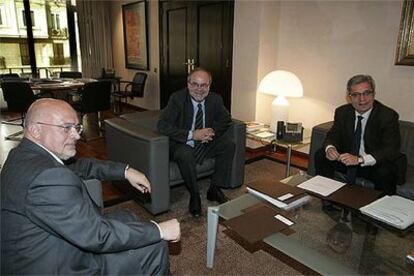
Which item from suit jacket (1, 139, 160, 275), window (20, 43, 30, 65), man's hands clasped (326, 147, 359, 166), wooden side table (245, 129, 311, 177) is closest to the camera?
suit jacket (1, 139, 160, 275)

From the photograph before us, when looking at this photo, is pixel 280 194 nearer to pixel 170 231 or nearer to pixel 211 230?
pixel 211 230

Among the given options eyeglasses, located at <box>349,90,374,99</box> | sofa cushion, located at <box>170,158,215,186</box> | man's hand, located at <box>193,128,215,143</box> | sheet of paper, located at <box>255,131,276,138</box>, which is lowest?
sofa cushion, located at <box>170,158,215,186</box>

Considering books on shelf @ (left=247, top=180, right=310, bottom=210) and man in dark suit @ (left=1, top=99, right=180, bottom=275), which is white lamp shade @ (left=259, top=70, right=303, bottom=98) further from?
man in dark suit @ (left=1, top=99, right=180, bottom=275)

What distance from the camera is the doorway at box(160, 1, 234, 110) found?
13.4 ft

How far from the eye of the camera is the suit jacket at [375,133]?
7.43 feet

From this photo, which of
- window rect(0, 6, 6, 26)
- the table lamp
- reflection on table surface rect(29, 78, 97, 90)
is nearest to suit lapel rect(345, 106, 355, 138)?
the table lamp

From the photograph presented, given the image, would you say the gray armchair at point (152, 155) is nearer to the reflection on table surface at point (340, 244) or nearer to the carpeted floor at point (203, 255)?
the carpeted floor at point (203, 255)

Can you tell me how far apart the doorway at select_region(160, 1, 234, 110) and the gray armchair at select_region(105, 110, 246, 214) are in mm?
1451

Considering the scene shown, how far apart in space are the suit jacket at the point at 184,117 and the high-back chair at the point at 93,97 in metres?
2.00

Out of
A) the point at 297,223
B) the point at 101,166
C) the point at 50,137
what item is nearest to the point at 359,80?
the point at 297,223

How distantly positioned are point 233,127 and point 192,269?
1271mm

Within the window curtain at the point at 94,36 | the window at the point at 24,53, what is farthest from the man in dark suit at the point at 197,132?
the window at the point at 24,53

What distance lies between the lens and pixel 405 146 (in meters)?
2.58

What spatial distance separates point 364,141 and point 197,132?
49.0 inches
